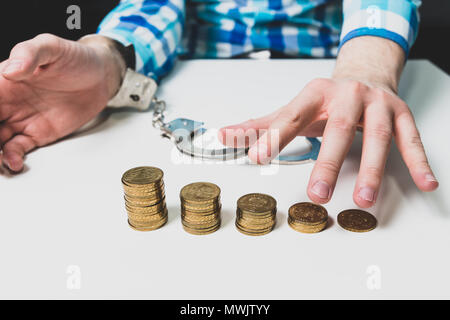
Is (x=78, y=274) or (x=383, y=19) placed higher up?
(x=383, y=19)

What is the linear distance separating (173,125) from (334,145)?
0.46 m

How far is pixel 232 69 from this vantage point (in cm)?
151

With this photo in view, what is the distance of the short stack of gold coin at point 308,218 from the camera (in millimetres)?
694

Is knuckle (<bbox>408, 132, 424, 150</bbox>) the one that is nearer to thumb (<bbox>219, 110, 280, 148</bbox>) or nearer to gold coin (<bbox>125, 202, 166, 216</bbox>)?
thumb (<bbox>219, 110, 280, 148</bbox>)

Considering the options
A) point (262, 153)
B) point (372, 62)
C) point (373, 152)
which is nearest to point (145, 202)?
point (262, 153)

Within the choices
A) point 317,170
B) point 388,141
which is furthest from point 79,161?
point 388,141

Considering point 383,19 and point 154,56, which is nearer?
point 383,19

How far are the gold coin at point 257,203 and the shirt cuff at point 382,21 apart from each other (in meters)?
0.66

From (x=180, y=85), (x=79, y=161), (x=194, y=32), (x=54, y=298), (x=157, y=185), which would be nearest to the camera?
(x=54, y=298)

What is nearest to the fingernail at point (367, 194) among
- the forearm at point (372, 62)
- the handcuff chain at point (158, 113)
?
the forearm at point (372, 62)

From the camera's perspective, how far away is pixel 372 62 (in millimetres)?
1060

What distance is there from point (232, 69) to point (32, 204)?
36.7 inches

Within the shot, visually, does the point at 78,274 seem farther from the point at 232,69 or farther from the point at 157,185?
the point at 232,69

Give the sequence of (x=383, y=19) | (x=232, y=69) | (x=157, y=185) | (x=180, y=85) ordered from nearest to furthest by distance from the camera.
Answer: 1. (x=157, y=185)
2. (x=383, y=19)
3. (x=180, y=85)
4. (x=232, y=69)
